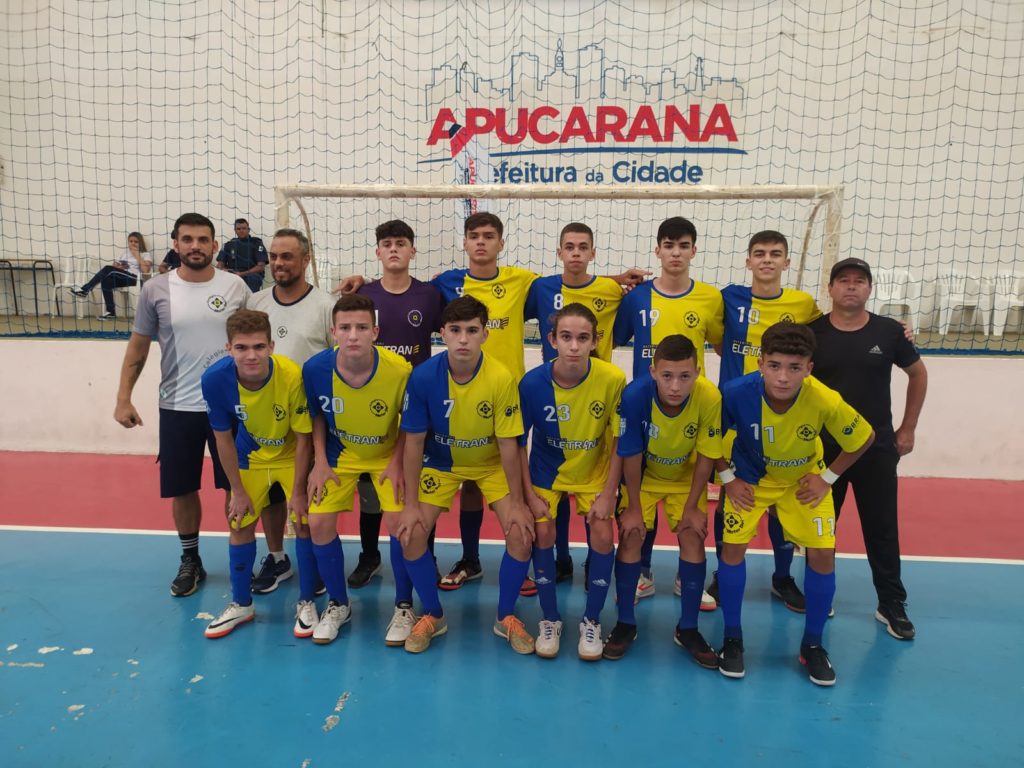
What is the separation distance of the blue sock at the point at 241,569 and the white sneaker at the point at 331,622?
0.37 meters

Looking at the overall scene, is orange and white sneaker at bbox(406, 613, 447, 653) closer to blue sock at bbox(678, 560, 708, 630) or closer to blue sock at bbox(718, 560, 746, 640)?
blue sock at bbox(678, 560, 708, 630)

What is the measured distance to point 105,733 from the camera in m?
2.02

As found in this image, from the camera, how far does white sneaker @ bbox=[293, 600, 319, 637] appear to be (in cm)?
264

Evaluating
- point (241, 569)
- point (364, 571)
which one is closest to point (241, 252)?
point (364, 571)

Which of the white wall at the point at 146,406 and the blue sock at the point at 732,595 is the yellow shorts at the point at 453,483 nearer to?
the blue sock at the point at 732,595

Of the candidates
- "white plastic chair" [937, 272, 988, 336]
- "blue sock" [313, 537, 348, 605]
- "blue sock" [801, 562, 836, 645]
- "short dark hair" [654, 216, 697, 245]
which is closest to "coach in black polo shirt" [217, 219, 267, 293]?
"blue sock" [313, 537, 348, 605]

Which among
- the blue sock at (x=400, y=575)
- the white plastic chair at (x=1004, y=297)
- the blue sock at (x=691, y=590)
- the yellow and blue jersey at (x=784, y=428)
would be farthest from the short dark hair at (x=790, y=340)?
the white plastic chair at (x=1004, y=297)

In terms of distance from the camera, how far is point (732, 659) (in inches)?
94.7

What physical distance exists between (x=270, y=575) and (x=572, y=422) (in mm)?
1785

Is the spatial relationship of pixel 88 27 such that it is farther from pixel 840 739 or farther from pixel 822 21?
pixel 840 739

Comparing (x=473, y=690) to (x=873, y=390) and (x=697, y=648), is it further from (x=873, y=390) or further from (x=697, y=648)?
(x=873, y=390)

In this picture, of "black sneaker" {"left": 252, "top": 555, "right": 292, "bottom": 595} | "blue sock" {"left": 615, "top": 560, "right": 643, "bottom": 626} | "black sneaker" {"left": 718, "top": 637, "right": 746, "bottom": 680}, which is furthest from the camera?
"black sneaker" {"left": 252, "top": 555, "right": 292, "bottom": 595}

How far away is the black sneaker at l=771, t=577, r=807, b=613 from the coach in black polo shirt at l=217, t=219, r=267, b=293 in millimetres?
6687

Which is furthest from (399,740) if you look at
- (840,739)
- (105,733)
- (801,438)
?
(801,438)
